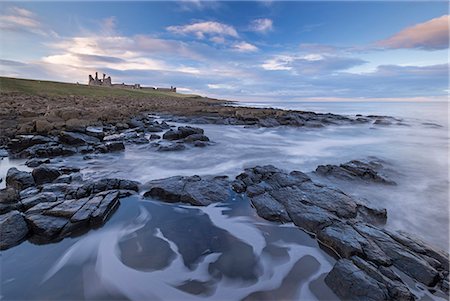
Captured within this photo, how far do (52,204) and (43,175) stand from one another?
207 centimetres

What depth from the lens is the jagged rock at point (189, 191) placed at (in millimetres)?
5441

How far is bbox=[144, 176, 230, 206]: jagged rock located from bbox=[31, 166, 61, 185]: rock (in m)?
2.41

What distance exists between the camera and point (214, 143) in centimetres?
1220

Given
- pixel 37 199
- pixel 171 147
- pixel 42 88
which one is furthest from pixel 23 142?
pixel 42 88

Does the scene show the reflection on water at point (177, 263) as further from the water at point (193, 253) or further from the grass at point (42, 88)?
the grass at point (42, 88)

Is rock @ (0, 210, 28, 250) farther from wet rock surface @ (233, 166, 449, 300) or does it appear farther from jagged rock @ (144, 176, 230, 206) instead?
wet rock surface @ (233, 166, 449, 300)

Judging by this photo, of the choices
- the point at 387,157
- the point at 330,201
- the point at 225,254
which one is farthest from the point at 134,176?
the point at 387,157

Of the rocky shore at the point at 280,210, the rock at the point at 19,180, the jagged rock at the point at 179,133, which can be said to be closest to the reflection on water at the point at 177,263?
the rocky shore at the point at 280,210

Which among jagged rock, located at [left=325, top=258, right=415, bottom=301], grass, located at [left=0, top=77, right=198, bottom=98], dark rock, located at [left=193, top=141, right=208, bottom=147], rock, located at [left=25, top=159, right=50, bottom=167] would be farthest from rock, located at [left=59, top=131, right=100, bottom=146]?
grass, located at [left=0, top=77, right=198, bottom=98]

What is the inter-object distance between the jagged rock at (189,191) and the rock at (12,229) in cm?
224

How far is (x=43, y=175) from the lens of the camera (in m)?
6.08

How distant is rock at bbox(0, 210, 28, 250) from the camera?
3.72 m

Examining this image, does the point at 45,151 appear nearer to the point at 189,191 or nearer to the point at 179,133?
the point at 179,133

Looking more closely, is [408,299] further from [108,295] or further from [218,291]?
[108,295]
